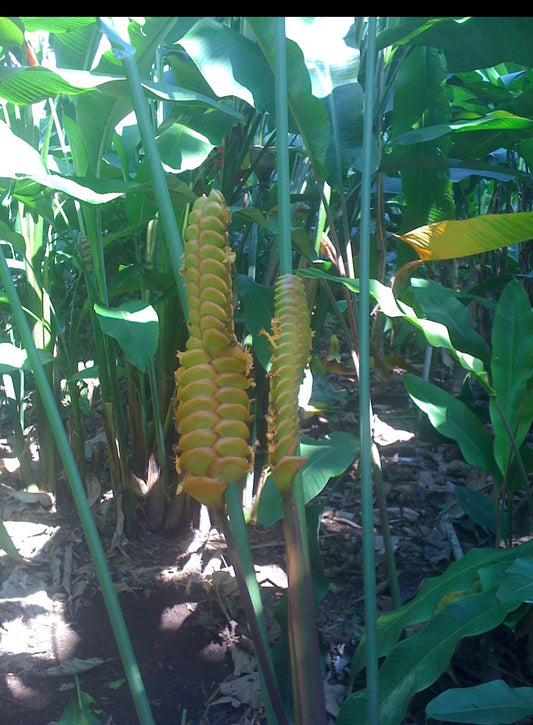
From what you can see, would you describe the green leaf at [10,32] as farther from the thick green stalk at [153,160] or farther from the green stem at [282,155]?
the green stem at [282,155]

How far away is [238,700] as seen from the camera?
3.94ft

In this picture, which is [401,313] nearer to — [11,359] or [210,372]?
[210,372]

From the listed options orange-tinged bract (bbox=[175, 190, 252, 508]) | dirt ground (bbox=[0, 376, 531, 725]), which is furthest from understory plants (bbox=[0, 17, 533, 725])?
dirt ground (bbox=[0, 376, 531, 725])

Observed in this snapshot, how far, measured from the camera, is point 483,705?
2.79 feet

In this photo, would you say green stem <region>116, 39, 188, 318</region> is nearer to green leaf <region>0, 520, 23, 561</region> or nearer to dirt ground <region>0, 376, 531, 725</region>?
green leaf <region>0, 520, 23, 561</region>

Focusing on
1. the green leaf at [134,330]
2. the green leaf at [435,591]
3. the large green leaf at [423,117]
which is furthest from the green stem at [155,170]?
the large green leaf at [423,117]

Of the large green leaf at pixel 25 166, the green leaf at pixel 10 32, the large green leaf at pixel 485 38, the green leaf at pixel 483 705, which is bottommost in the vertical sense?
the green leaf at pixel 483 705

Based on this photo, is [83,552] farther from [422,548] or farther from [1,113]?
[1,113]

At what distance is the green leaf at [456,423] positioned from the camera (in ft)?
4.09

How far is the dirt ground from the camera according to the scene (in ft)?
3.97

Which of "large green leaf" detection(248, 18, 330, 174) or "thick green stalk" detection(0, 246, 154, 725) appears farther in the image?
"large green leaf" detection(248, 18, 330, 174)

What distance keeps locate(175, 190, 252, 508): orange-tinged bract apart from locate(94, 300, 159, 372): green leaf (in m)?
0.55

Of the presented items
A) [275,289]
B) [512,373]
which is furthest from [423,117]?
[275,289]

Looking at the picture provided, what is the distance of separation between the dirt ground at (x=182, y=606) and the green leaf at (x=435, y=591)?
15cm
